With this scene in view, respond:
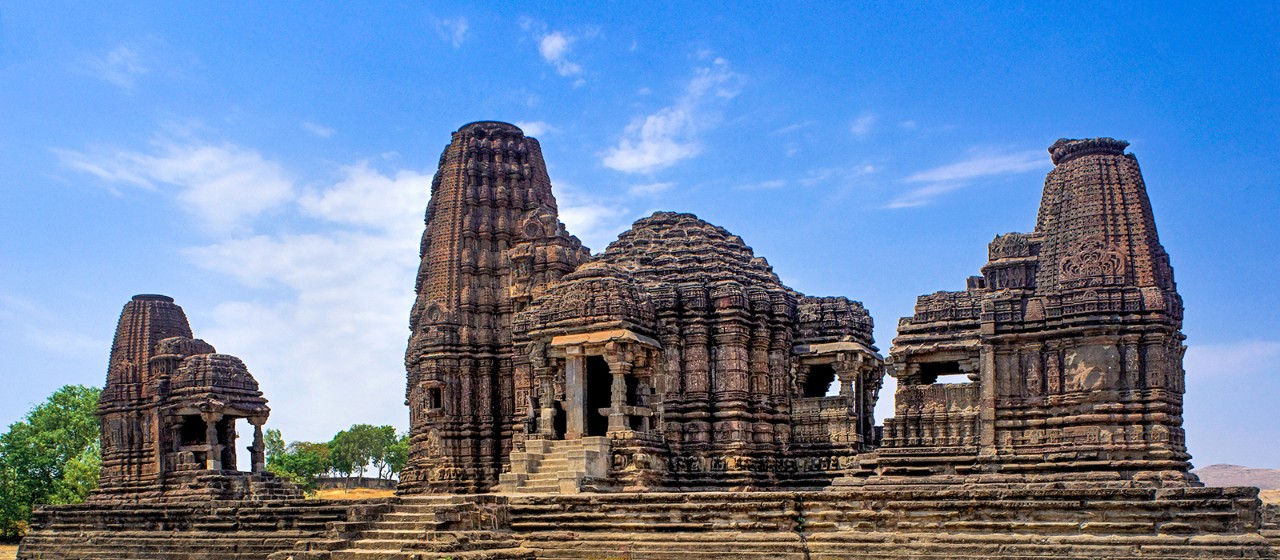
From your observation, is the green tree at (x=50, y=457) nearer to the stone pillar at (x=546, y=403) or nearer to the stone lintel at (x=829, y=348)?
the stone pillar at (x=546, y=403)

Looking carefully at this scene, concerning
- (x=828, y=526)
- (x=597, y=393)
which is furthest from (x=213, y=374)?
(x=828, y=526)

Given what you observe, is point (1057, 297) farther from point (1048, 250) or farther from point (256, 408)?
point (256, 408)

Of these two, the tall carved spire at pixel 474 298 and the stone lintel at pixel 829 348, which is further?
the tall carved spire at pixel 474 298

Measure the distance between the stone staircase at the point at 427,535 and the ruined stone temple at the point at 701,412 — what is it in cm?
5

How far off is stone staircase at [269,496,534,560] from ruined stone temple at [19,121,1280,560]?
0.05 meters

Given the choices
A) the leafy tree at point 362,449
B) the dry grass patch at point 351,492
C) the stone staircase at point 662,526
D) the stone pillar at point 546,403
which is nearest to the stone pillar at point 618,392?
the stone pillar at point 546,403

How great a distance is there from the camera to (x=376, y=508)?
22266 mm

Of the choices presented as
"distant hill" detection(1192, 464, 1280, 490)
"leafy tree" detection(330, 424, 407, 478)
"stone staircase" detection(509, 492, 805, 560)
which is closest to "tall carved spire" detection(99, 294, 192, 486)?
A: "stone staircase" detection(509, 492, 805, 560)

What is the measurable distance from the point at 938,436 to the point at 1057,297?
311cm

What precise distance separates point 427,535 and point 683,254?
10.1 metres

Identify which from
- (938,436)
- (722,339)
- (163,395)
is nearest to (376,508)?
(722,339)

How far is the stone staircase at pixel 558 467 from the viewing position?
2389cm

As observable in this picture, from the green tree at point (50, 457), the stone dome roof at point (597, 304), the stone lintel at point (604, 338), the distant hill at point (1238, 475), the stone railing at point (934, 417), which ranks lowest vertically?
the distant hill at point (1238, 475)

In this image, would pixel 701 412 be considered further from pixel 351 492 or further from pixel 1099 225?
pixel 351 492
